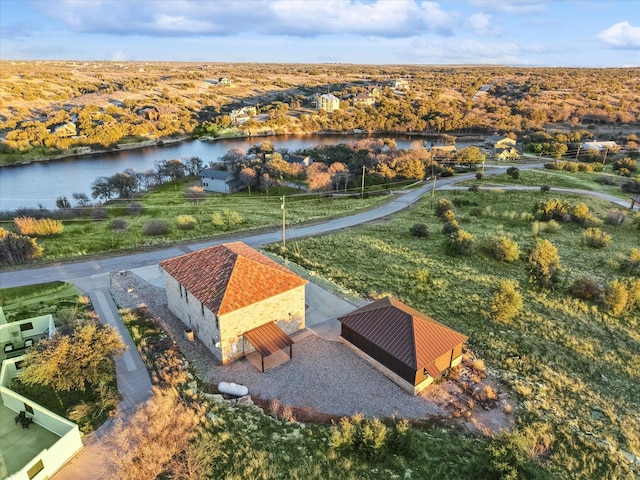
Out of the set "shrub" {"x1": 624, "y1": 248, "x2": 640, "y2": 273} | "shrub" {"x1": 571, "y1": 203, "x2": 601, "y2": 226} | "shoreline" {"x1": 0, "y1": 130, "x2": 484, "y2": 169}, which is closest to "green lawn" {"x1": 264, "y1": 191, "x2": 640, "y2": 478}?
"shrub" {"x1": 624, "y1": 248, "x2": 640, "y2": 273}

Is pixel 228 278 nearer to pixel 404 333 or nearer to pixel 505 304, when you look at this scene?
pixel 404 333

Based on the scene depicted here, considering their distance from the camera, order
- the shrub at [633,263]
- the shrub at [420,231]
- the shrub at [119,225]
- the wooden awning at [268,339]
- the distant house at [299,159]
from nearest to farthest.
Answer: the wooden awning at [268,339]
the shrub at [633,263]
the shrub at [119,225]
the shrub at [420,231]
the distant house at [299,159]

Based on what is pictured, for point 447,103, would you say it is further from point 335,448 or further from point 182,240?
point 335,448

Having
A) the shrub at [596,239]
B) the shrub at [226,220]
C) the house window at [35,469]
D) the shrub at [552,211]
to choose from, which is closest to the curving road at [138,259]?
the shrub at [226,220]

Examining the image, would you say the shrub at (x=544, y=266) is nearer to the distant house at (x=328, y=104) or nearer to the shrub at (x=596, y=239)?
the shrub at (x=596, y=239)

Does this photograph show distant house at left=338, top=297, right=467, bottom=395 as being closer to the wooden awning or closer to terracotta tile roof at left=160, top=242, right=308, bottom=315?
the wooden awning

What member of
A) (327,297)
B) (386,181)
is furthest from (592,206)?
(327,297)
